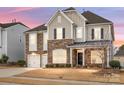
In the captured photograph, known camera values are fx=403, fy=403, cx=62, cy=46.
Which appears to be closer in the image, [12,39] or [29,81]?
[29,81]

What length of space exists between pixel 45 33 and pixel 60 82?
5.39 ft

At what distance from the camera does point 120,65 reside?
443 inches

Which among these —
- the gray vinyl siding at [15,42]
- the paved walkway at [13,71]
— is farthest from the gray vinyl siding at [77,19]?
the paved walkway at [13,71]

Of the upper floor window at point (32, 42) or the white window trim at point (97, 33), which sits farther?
the upper floor window at point (32, 42)

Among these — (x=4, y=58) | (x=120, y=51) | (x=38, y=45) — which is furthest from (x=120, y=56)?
(x=4, y=58)

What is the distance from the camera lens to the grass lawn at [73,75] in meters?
11.5

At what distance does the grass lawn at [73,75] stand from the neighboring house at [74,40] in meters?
0.26

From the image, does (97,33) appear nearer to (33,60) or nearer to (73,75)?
(73,75)

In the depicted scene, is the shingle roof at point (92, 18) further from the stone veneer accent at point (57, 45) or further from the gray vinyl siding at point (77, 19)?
the stone veneer accent at point (57, 45)

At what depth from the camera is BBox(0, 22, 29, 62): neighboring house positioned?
12078 millimetres

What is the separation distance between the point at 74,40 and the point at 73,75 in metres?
1.10

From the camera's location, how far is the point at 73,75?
11.7 m

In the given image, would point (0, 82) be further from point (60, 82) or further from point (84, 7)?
point (84, 7)
